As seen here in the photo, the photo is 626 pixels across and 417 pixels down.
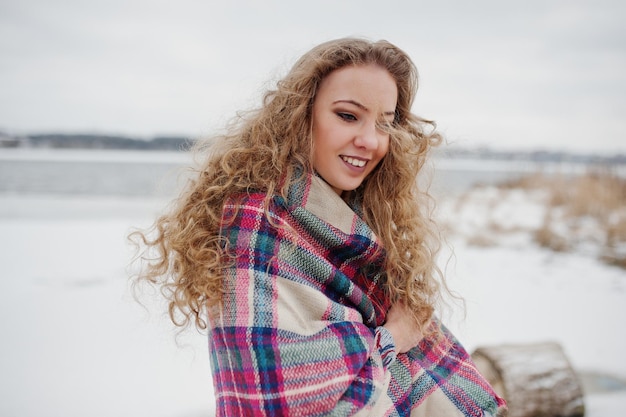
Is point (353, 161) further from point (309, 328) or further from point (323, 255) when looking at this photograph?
point (309, 328)

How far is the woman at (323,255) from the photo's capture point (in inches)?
53.7

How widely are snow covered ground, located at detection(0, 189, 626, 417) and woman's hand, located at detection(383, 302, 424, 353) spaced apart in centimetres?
35

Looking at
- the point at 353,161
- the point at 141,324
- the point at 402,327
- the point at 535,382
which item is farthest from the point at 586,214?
the point at 353,161

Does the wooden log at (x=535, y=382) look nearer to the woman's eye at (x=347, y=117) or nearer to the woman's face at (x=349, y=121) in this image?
the woman's face at (x=349, y=121)

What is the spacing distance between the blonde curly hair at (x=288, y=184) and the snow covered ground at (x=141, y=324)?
0.25m

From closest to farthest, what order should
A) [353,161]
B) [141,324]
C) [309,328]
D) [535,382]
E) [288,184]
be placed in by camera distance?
[309,328] < [288,184] < [353,161] < [535,382] < [141,324]

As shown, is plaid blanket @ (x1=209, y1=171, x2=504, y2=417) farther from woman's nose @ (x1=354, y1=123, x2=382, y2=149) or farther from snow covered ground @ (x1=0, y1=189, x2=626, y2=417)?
snow covered ground @ (x1=0, y1=189, x2=626, y2=417)

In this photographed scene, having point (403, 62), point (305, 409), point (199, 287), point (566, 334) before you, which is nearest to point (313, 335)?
point (305, 409)

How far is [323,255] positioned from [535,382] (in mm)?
1886

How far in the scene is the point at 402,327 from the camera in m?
1.72

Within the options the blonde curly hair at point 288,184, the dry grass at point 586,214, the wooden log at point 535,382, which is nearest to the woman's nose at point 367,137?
the blonde curly hair at point 288,184

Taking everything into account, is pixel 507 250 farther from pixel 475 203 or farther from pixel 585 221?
pixel 475 203

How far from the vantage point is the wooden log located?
275 centimetres

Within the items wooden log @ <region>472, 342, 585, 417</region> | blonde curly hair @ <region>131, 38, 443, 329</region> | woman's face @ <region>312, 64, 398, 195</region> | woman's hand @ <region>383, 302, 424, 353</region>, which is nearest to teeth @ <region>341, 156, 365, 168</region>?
woman's face @ <region>312, 64, 398, 195</region>
